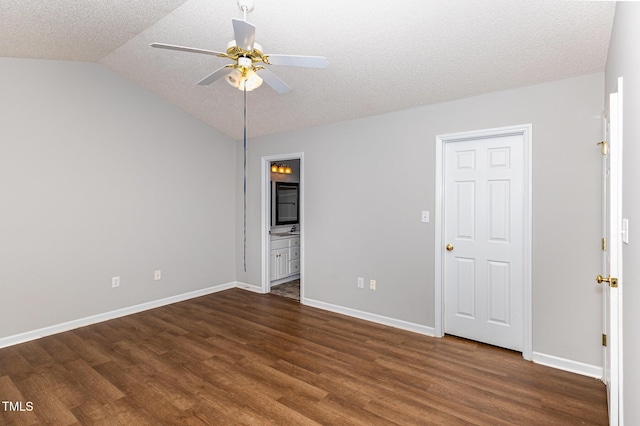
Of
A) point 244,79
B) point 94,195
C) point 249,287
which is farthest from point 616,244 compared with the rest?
point 94,195

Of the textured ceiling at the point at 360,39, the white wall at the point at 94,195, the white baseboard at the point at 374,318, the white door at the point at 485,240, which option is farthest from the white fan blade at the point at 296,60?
the white wall at the point at 94,195

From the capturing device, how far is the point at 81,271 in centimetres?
362

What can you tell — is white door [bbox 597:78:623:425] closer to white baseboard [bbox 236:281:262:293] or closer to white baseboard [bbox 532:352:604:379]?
white baseboard [bbox 532:352:604:379]

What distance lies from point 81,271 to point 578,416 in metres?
4.58

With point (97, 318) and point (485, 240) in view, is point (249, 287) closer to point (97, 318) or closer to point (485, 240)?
point (97, 318)

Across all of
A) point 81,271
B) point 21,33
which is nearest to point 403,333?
point 81,271

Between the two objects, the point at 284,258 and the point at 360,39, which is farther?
the point at 284,258

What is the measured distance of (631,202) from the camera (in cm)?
132

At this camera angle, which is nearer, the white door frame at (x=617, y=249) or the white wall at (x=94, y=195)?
the white door frame at (x=617, y=249)

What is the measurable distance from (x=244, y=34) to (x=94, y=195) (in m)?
3.00

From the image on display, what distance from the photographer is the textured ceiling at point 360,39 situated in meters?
2.18

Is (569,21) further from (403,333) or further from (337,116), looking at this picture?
(403,333)

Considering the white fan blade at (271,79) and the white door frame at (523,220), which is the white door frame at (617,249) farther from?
the white fan blade at (271,79)

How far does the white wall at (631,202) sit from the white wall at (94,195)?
4.47 meters
